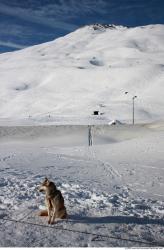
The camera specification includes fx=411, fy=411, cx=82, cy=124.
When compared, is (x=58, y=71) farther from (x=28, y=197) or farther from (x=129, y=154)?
(x=28, y=197)

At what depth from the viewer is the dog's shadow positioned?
10312 mm

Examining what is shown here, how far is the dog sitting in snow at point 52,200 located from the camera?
9359 mm

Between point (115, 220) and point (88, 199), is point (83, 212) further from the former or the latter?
point (88, 199)

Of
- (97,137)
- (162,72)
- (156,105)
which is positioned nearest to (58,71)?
(162,72)

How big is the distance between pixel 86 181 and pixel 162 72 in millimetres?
152057

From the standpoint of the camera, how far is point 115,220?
10.6m

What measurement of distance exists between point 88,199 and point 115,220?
8.58ft

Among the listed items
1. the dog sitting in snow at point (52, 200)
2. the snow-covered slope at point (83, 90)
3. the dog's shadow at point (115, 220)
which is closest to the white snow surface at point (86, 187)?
the dog's shadow at point (115, 220)

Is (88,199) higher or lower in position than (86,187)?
lower

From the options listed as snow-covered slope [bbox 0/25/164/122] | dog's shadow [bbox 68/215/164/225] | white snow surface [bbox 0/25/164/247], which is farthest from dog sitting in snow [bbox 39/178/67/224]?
snow-covered slope [bbox 0/25/164/122]

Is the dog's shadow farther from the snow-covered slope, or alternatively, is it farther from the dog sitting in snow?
the snow-covered slope

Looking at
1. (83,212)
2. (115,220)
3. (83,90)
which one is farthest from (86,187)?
(83,90)

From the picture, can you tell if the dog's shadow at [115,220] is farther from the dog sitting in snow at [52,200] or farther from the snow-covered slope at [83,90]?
the snow-covered slope at [83,90]

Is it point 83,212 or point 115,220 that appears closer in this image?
point 115,220
